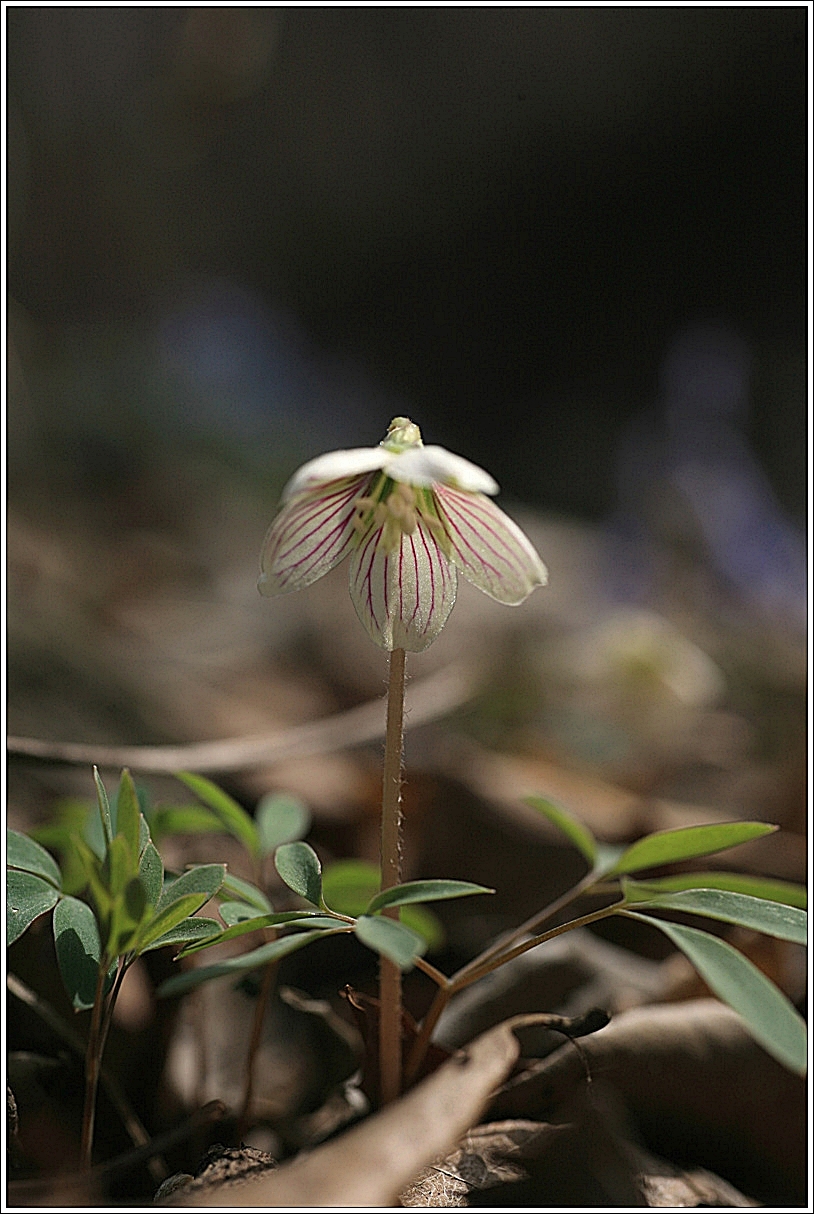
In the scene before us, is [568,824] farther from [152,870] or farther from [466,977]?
[152,870]

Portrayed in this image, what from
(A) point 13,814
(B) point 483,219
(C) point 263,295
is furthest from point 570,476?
(A) point 13,814

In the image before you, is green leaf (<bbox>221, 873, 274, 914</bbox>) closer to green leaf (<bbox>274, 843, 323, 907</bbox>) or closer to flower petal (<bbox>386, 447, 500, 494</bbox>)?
green leaf (<bbox>274, 843, 323, 907</bbox>)

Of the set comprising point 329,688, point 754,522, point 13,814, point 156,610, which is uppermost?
point 754,522

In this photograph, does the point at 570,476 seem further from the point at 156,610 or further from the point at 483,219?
the point at 156,610

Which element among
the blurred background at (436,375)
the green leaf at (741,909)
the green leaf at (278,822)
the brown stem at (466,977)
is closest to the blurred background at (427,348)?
the blurred background at (436,375)

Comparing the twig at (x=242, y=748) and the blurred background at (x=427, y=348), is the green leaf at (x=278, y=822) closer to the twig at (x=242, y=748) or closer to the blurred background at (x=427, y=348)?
the twig at (x=242, y=748)

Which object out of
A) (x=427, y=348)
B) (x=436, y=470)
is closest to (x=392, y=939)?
(x=436, y=470)
